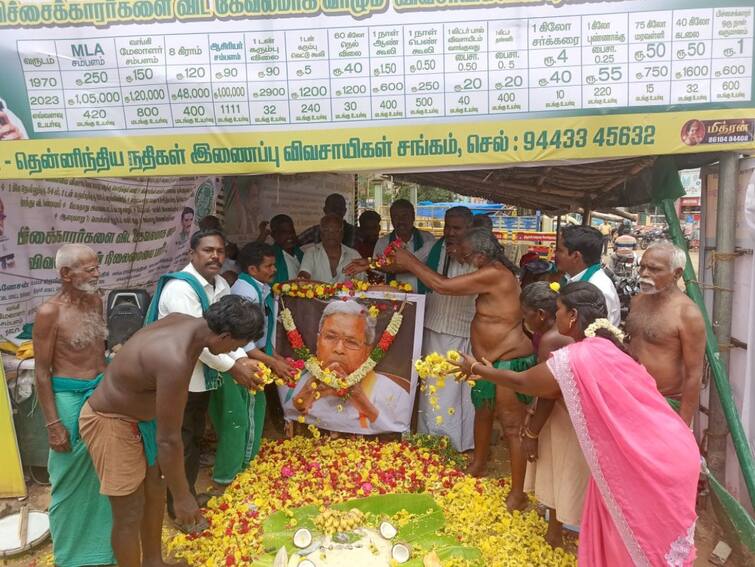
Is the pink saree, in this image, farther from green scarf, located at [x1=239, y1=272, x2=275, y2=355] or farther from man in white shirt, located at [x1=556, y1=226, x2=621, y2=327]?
green scarf, located at [x1=239, y1=272, x2=275, y2=355]

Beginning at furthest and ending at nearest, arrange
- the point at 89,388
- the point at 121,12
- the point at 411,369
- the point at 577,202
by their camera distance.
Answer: the point at 577,202 → the point at 411,369 → the point at 121,12 → the point at 89,388

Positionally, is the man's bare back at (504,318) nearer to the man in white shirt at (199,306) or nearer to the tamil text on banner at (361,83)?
the tamil text on banner at (361,83)

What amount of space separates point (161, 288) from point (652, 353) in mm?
3208

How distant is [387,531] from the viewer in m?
3.36

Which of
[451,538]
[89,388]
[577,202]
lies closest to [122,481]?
[89,388]

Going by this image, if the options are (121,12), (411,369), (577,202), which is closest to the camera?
(121,12)

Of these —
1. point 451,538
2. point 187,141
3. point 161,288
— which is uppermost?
point 187,141

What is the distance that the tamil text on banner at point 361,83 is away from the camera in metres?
3.28

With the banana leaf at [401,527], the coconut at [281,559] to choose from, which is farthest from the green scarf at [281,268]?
the coconut at [281,559]

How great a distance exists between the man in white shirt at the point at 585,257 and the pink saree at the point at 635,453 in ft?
3.92

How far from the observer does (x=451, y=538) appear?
334cm

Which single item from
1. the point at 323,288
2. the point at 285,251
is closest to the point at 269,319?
the point at 323,288

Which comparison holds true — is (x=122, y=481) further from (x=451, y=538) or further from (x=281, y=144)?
(x=281, y=144)

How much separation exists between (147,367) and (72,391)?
97 centimetres
